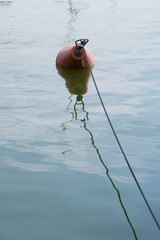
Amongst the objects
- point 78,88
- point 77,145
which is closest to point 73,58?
point 78,88

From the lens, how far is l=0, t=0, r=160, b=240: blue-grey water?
13.5ft

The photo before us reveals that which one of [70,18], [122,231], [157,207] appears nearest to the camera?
[122,231]

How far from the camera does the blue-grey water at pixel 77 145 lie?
4125 millimetres

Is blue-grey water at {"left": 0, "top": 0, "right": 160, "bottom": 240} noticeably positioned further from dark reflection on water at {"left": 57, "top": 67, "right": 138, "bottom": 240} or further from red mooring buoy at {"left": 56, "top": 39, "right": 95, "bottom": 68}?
red mooring buoy at {"left": 56, "top": 39, "right": 95, "bottom": 68}

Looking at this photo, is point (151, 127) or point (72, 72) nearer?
point (151, 127)

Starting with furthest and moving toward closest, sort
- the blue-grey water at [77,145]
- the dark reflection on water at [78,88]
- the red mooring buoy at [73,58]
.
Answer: the red mooring buoy at [73,58]
the dark reflection on water at [78,88]
the blue-grey water at [77,145]

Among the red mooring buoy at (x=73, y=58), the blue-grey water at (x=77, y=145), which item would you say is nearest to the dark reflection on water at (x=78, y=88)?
the blue-grey water at (x=77, y=145)

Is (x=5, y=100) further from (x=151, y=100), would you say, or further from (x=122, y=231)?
(x=122, y=231)

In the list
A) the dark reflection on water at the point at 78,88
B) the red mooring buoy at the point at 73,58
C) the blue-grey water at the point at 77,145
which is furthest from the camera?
the red mooring buoy at the point at 73,58

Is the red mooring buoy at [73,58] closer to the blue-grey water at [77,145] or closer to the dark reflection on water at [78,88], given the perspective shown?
the dark reflection on water at [78,88]

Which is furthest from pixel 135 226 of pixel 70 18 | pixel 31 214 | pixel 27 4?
pixel 27 4

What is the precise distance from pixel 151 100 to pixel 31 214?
419 cm

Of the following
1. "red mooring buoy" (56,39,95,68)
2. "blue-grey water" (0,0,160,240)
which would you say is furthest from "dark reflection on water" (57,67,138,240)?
"red mooring buoy" (56,39,95,68)

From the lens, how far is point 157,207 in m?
4.33
